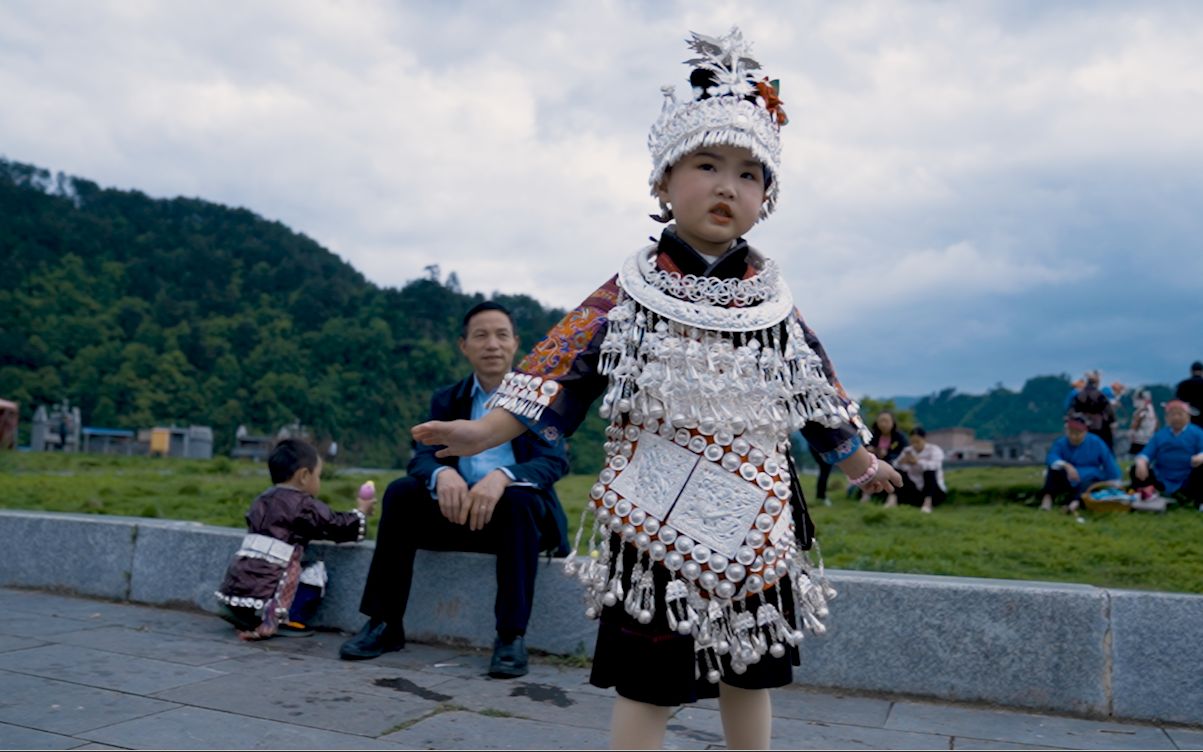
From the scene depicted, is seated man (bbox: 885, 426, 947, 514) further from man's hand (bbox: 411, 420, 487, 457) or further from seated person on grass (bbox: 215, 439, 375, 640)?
man's hand (bbox: 411, 420, 487, 457)

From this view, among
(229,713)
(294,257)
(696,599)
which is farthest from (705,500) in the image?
(294,257)

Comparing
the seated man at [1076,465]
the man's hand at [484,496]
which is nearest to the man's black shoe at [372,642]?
the man's hand at [484,496]

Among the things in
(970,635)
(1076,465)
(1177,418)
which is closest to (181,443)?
(1076,465)

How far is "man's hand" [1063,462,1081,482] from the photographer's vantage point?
8.91 m

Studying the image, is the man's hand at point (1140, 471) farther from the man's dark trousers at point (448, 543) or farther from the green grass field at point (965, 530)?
the man's dark trousers at point (448, 543)

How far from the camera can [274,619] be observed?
14.7ft

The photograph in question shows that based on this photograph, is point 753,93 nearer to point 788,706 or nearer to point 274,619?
point 788,706

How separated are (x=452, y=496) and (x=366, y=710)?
836 millimetres

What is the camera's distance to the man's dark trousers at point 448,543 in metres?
4.09

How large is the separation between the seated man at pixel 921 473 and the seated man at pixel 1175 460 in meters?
1.80

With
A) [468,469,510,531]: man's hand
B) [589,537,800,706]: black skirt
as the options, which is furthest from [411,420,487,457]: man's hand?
[468,469,510,531]: man's hand

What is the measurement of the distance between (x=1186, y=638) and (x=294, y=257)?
Answer: 73.3 metres

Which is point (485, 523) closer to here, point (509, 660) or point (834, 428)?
point (509, 660)

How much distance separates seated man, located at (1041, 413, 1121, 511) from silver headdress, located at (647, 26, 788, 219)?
7.60m
